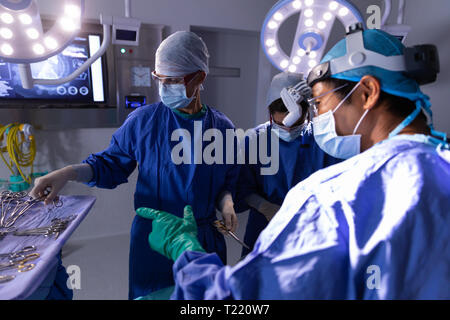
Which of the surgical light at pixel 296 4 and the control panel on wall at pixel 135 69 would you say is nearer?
the surgical light at pixel 296 4

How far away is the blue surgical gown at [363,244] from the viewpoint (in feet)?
1.73

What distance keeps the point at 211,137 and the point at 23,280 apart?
0.93m

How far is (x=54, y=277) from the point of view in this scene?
124cm

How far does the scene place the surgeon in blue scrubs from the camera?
4.88ft

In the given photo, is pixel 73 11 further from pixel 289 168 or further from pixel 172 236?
pixel 289 168

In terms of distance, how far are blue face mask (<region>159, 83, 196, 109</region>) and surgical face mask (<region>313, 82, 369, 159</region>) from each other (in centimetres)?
68

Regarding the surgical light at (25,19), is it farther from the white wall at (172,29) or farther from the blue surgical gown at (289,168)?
the white wall at (172,29)

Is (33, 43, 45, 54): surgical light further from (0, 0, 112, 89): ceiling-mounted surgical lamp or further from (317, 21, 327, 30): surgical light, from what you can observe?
(317, 21, 327, 30): surgical light

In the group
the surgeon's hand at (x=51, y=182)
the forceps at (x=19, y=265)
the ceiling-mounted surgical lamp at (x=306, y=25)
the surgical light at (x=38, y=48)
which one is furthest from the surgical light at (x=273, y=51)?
the forceps at (x=19, y=265)

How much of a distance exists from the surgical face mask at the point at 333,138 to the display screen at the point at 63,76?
233cm

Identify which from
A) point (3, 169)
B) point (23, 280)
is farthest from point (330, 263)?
point (3, 169)

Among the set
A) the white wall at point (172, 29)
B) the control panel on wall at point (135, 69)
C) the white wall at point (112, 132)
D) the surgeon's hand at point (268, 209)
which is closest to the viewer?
the surgeon's hand at point (268, 209)

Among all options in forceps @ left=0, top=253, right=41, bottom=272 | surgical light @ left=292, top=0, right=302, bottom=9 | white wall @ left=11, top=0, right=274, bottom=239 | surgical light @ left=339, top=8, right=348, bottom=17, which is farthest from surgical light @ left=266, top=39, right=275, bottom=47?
white wall @ left=11, top=0, right=274, bottom=239
